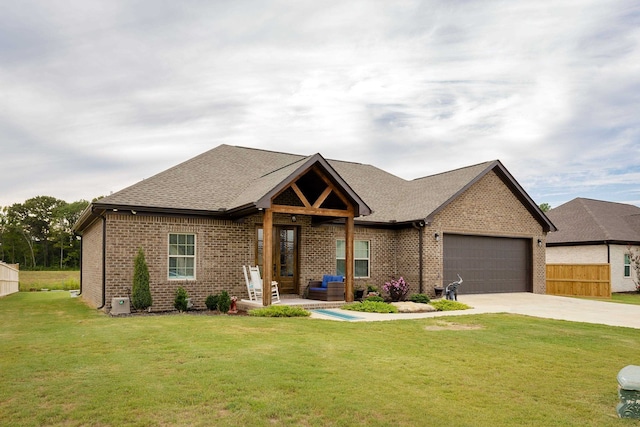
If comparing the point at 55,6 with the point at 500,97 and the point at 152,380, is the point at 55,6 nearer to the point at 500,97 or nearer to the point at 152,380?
the point at 152,380

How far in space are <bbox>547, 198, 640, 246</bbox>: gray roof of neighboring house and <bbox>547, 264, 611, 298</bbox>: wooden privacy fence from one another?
360 centimetres

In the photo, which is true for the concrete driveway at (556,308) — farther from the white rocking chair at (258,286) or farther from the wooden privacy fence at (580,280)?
the white rocking chair at (258,286)

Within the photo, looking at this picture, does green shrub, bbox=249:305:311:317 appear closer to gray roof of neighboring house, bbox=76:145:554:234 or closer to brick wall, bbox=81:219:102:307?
gray roof of neighboring house, bbox=76:145:554:234

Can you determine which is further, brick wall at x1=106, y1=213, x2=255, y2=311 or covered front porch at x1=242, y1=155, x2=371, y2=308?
brick wall at x1=106, y1=213, x2=255, y2=311

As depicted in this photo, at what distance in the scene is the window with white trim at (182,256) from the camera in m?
15.6

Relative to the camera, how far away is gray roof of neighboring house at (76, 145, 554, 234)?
15422 mm

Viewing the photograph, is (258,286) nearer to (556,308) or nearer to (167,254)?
(167,254)

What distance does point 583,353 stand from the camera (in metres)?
8.71

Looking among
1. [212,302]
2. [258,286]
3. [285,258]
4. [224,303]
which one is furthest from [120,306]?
[285,258]

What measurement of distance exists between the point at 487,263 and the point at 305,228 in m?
8.24

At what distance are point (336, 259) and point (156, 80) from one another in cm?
870

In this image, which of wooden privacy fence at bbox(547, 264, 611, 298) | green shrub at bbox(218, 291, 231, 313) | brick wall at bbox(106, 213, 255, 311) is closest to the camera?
brick wall at bbox(106, 213, 255, 311)

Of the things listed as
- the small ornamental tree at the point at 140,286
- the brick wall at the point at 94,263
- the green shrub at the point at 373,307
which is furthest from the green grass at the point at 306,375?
the brick wall at the point at 94,263

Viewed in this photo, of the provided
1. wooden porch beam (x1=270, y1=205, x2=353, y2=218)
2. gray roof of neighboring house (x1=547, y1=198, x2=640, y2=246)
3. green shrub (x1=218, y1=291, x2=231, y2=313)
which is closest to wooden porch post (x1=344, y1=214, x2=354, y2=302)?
wooden porch beam (x1=270, y1=205, x2=353, y2=218)
